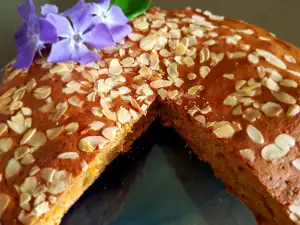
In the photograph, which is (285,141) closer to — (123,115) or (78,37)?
(123,115)

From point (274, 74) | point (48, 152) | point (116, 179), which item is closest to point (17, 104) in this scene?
point (48, 152)

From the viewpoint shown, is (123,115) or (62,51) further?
(62,51)

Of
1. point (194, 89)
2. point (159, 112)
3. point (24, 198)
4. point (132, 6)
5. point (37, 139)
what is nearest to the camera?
point (24, 198)

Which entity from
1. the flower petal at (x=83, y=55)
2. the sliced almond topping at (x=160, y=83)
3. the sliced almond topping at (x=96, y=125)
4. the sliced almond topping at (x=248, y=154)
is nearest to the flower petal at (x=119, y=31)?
the flower petal at (x=83, y=55)

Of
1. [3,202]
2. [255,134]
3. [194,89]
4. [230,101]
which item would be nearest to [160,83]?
[194,89]

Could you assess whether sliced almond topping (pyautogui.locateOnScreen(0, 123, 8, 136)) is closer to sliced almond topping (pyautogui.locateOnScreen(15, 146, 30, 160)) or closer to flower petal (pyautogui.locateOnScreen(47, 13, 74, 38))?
sliced almond topping (pyautogui.locateOnScreen(15, 146, 30, 160))

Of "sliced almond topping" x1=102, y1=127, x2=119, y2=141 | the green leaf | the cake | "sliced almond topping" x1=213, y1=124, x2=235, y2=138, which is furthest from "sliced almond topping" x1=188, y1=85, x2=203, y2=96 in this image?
the green leaf
